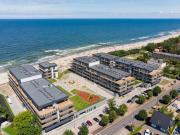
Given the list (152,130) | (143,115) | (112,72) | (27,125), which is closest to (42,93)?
(27,125)

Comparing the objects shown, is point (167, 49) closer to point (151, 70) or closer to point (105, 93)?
point (151, 70)

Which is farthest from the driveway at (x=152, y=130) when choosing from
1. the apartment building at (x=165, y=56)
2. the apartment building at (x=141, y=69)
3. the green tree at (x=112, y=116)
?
the apartment building at (x=165, y=56)

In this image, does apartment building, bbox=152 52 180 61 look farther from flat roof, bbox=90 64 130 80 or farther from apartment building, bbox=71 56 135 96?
flat roof, bbox=90 64 130 80

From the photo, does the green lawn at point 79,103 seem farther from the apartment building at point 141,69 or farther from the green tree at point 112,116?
the apartment building at point 141,69

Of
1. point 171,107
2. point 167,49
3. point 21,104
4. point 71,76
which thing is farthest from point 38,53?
point 171,107

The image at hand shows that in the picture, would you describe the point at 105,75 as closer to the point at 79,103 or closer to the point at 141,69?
the point at 79,103

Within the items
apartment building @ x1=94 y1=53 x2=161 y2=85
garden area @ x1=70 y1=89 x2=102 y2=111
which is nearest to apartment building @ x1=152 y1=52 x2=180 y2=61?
apartment building @ x1=94 y1=53 x2=161 y2=85
